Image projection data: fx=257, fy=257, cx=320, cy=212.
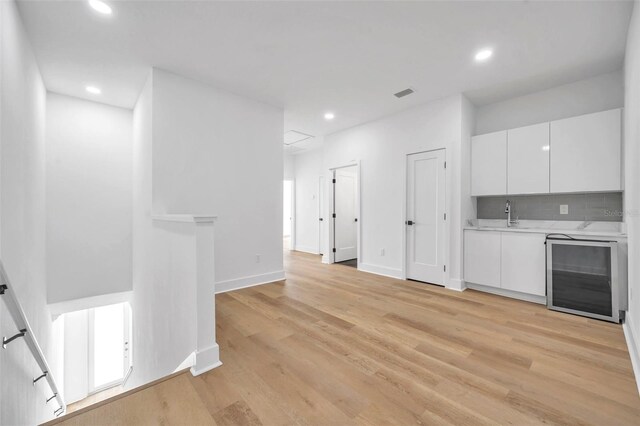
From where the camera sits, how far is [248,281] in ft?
12.9

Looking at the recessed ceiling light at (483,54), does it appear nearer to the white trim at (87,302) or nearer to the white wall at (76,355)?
the white trim at (87,302)

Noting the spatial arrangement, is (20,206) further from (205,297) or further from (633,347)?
(633,347)

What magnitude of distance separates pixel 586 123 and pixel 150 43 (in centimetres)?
498

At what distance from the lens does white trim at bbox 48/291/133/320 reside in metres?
4.04

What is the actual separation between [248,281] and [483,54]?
4149 mm

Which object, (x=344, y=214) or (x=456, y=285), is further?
(x=344, y=214)

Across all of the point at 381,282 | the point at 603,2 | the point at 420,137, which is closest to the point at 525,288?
the point at 381,282

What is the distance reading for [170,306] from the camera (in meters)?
2.61

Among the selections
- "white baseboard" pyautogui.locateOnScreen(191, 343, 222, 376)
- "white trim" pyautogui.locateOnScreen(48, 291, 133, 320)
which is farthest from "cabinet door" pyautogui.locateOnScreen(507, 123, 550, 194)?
"white trim" pyautogui.locateOnScreen(48, 291, 133, 320)

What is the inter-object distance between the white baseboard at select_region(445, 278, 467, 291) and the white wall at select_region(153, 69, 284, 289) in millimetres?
2626

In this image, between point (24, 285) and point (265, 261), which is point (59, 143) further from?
point (265, 261)

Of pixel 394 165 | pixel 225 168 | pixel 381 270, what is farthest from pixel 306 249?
pixel 225 168

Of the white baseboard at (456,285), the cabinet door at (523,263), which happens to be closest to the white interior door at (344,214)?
the white baseboard at (456,285)

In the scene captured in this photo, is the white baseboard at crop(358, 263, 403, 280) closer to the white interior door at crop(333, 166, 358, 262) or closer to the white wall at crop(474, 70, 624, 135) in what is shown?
the white interior door at crop(333, 166, 358, 262)
